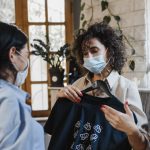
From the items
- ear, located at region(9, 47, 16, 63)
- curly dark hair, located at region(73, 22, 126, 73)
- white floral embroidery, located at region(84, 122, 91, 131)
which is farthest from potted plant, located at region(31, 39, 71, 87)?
ear, located at region(9, 47, 16, 63)

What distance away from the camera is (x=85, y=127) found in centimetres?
146

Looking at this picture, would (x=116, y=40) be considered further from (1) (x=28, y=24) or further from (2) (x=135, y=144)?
(1) (x=28, y=24)

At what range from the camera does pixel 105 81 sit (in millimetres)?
1572

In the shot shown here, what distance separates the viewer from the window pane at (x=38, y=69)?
4098 mm

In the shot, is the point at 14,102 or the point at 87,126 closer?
the point at 14,102

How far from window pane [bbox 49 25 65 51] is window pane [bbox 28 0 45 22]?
0.20 metres

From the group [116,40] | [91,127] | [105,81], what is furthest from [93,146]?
[116,40]

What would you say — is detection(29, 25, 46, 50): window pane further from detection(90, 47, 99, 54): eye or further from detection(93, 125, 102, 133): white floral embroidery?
detection(93, 125, 102, 133): white floral embroidery

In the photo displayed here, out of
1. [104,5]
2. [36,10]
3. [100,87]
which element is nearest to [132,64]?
[104,5]

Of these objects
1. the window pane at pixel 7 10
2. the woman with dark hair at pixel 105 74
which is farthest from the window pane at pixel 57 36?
the woman with dark hair at pixel 105 74

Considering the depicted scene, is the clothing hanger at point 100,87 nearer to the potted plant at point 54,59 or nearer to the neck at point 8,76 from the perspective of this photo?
the neck at point 8,76

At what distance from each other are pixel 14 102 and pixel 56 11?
319cm

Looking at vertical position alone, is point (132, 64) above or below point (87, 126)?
above

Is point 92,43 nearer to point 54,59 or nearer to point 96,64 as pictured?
point 96,64
